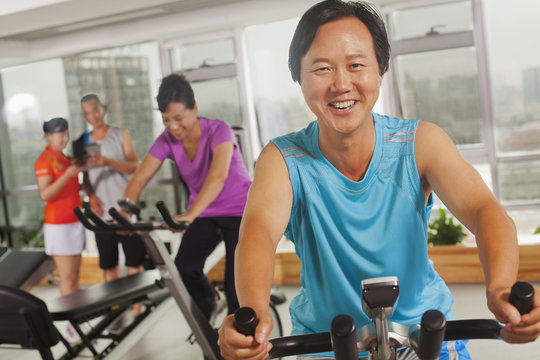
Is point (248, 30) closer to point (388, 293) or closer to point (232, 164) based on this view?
point (232, 164)

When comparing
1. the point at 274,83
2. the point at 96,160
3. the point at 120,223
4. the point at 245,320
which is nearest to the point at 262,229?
the point at 245,320

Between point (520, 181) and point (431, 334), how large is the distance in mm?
5253

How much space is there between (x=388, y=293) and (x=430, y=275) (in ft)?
1.81

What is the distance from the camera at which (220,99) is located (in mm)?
6289

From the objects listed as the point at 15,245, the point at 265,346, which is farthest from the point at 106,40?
the point at 265,346

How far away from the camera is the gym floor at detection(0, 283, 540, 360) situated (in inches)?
125

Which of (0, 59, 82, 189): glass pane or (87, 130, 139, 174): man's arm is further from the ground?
(0, 59, 82, 189): glass pane

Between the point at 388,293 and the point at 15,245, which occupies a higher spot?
the point at 388,293

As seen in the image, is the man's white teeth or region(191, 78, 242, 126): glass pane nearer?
the man's white teeth

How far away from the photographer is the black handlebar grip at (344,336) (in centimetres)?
66

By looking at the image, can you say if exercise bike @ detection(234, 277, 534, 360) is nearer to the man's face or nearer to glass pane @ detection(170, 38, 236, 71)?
the man's face

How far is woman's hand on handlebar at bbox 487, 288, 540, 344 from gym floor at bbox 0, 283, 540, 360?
265 centimetres

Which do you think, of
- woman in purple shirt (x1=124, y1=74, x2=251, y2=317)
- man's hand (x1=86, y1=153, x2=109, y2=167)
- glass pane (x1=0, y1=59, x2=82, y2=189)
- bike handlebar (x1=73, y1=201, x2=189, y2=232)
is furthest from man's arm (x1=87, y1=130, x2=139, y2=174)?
glass pane (x1=0, y1=59, x2=82, y2=189)

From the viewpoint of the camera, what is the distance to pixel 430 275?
1.25 metres
